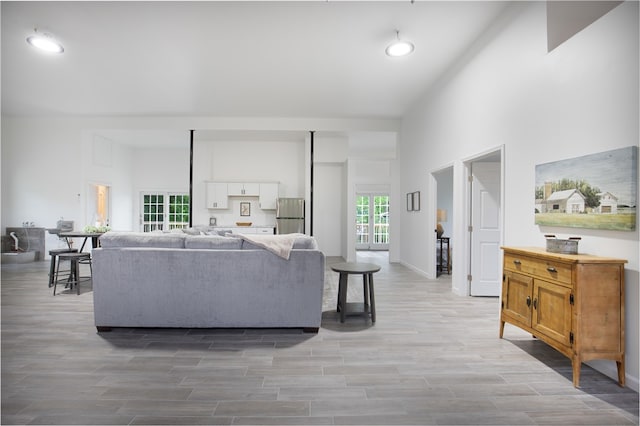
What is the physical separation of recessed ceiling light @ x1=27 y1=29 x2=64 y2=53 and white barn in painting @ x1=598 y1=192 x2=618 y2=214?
5850 millimetres

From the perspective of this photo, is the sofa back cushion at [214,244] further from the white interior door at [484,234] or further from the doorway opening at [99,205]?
the doorway opening at [99,205]

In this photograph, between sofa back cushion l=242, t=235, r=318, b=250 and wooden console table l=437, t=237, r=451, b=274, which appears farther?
Result: wooden console table l=437, t=237, r=451, b=274

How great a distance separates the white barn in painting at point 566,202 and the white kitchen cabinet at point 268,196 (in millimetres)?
6157

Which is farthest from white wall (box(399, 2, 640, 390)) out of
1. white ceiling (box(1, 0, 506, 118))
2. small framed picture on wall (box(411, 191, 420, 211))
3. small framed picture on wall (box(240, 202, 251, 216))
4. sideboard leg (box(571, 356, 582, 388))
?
small framed picture on wall (box(240, 202, 251, 216))

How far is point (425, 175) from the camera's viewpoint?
19.7 feet

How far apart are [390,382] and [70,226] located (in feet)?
25.7

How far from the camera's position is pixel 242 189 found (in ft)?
27.0

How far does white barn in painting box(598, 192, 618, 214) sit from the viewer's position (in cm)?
226

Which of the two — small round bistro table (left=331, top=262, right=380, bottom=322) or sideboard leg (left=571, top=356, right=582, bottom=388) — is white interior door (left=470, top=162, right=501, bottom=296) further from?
sideboard leg (left=571, top=356, right=582, bottom=388)

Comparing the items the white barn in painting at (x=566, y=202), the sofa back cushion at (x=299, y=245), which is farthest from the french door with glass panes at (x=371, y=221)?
the white barn in painting at (x=566, y=202)

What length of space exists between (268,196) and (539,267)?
6.42 m

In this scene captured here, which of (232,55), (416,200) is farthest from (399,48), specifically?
(416,200)

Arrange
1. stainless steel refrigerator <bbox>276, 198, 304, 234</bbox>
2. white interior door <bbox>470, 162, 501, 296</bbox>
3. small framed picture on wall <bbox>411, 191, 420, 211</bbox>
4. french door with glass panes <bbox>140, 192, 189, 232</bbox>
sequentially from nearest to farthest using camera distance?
white interior door <bbox>470, 162, 501, 296</bbox> < small framed picture on wall <bbox>411, 191, 420, 211</bbox> < stainless steel refrigerator <bbox>276, 198, 304, 234</bbox> < french door with glass panes <bbox>140, 192, 189, 232</bbox>

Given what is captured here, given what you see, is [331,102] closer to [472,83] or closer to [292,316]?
[472,83]
